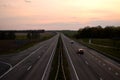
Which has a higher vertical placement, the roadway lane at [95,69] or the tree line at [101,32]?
the roadway lane at [95,69]

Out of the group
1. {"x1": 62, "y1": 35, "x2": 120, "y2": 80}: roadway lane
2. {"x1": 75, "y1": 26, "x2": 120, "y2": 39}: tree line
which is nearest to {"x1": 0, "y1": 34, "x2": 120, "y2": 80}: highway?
{"x1": 62, "y1": 35, "x2": 120, "y2": 80}: roadway lane

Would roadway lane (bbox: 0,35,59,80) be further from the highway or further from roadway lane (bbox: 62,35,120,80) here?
roadway lane (bbox: 62,35,120,80)

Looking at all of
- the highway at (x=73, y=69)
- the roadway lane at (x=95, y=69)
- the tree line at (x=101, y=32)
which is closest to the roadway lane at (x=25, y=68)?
the highway at (x=73, y=69)

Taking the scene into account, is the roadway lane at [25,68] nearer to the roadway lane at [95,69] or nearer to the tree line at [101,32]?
the roadway lane at [95,69]

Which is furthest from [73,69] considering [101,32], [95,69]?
[101,32]

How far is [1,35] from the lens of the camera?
162875 millimetres

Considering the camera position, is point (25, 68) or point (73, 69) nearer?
point (73, 69)

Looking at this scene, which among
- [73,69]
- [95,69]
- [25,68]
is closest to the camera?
[95,69]

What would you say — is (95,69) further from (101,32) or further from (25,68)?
(101,32)

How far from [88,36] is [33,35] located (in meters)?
42.6

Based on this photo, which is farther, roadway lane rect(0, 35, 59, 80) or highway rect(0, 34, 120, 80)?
roadway lane rect(0, 35, 59, 80)

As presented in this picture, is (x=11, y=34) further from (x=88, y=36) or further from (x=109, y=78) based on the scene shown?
(x=109, y=78)

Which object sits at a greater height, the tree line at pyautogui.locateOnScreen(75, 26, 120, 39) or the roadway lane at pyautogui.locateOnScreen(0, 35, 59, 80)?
the roadway lane at pyautogui.locateOnScreen(0, 35, 59, 80)

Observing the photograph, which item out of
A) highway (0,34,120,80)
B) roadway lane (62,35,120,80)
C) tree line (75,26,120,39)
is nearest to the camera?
roadway lane (62,35,120,80)
